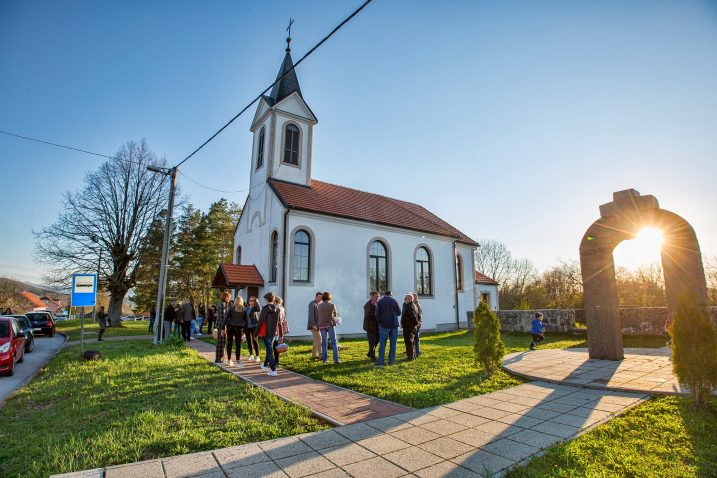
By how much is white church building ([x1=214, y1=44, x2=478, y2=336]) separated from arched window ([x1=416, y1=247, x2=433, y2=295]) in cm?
6

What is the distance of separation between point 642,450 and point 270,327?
665 centimetres

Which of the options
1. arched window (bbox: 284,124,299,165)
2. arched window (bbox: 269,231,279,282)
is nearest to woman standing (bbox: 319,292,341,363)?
arched window (bbox: 269,231,279,282)

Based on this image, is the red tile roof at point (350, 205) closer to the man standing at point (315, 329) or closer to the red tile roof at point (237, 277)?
the red tile roof at point (237, 277)

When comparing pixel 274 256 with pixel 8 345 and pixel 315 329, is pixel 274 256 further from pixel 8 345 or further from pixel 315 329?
pixel 8 345

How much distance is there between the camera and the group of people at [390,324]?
8891 mm

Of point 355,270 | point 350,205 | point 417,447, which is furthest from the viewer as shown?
point 350,205

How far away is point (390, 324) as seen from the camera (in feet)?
29.3

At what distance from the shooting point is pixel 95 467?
137 inches

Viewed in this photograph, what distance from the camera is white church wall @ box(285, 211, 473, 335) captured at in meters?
16.4

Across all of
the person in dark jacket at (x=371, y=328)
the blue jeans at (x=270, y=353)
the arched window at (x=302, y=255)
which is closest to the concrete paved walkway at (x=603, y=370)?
the person in dark jacket at (x=371, y=328)

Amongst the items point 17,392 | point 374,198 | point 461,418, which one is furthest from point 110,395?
point 374,198

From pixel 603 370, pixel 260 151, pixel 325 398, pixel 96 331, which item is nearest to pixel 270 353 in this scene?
pixel 325 398

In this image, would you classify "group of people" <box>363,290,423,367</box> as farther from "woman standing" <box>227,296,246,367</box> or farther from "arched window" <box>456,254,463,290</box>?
"arched window" <box>456,254,463,290</box>

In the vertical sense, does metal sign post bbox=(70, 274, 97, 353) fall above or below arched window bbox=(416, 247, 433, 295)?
below
